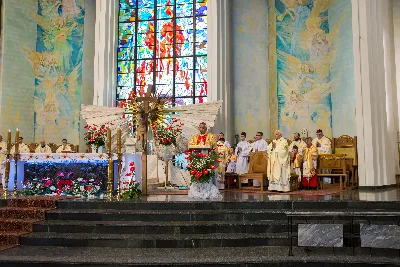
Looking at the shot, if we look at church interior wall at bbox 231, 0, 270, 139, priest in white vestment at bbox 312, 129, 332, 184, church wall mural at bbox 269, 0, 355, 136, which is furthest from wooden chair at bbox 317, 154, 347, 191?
church interior wall at bbox 231, 0, 270, 139

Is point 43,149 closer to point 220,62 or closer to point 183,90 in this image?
point 183,90

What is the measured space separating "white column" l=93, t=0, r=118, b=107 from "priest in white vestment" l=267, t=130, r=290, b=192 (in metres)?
7.05

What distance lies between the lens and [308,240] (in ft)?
20.3

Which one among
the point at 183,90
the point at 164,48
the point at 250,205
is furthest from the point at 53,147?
the point at 250,205

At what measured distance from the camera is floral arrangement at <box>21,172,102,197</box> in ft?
31.0

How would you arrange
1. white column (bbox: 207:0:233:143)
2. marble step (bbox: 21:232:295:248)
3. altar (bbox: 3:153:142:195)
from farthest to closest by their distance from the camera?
white column (bbox: 207:0:233:143), altar (bbox: 3:153:142:195), marble step (bbox: 21:232:295:248)

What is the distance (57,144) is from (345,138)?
1012 centimetres

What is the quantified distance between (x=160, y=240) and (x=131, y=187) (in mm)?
2621

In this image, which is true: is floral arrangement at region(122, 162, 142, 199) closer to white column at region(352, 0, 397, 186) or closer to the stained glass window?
white column at region(352, 0, 397, 186)

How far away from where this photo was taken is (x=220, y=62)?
15.2 meters

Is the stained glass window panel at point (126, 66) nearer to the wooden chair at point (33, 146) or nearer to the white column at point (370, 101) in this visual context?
the wooden chair at point (33, 146)

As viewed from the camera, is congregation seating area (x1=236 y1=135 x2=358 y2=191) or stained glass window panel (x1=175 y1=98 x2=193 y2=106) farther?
stained glass window panel (x1=175 y1=98 x2=193 y2=106)

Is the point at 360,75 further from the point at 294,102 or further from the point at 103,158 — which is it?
the point at 103,158

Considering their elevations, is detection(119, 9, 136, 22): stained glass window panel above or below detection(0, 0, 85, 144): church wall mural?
above
